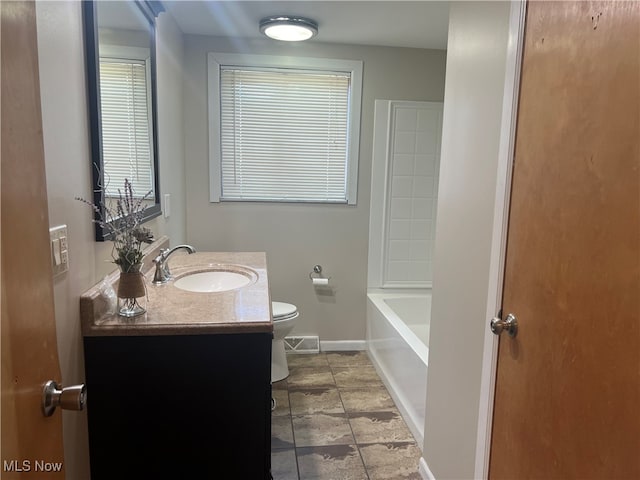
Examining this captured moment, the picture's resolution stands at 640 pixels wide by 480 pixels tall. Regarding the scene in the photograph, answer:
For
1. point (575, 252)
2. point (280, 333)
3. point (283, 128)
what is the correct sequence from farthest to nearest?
point (283, 128) < point (280, 333) < point (575, 252)

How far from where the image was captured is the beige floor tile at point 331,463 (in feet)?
6.42

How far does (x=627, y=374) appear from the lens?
81 cm

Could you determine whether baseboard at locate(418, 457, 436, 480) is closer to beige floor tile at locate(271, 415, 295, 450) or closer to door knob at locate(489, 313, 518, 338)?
beige floor tile at locate(271, 415, 295, 450)

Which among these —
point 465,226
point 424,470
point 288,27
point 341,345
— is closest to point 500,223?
point 465,226

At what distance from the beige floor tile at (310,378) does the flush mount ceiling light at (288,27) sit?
2268 millimetres

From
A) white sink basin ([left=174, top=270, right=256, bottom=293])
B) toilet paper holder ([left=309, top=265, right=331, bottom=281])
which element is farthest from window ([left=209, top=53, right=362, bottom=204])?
white sink basin ([left=174, top=270, right=256, bottom=293])

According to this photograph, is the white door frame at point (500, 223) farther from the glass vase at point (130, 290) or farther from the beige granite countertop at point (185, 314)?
the glass vase at point (130, 290)

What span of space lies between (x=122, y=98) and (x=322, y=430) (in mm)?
1892

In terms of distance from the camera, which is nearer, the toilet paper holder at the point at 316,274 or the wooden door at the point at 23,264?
the wooden door at the point at 23,264

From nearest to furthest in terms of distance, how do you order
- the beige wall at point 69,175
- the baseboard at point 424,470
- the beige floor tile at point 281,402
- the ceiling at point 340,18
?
the beige wall at point 69,175
the baseboard at point 424,470
the ceiling at point 340,18
the beige floor tile at point 281,402

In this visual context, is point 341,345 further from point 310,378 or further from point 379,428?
point 379,428

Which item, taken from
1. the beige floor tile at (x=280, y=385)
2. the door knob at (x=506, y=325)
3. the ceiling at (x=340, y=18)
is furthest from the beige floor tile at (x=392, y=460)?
the ceiling at (x=340, y=18)

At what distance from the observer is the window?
2998 mm

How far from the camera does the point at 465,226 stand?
151 centimetres
